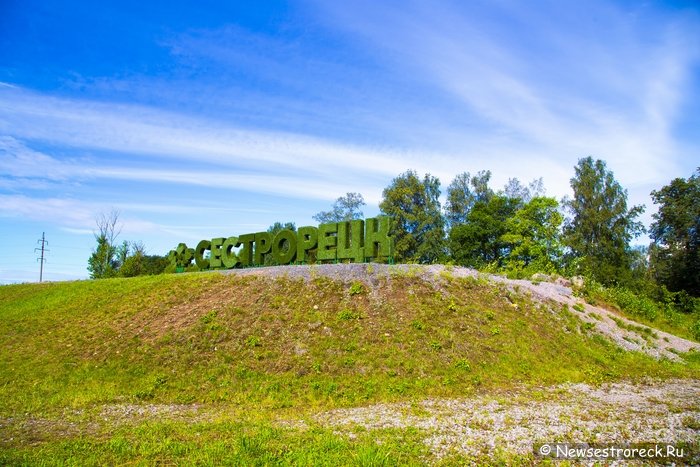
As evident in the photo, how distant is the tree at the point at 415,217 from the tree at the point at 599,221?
1745 cm

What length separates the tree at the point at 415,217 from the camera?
59031 millimetres

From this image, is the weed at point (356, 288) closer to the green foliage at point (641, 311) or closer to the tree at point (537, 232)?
the green foliage at point (641, 311)

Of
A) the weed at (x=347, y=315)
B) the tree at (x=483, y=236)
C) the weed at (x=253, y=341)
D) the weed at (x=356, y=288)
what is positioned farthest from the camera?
the tree at (x=483, y=236)

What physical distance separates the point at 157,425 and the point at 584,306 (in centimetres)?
2365

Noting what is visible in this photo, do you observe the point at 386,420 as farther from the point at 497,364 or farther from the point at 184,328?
the point at 184,328

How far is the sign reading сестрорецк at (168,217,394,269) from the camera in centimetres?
2381

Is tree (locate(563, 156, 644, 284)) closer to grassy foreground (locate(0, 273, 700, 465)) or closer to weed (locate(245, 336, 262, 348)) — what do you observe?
grassy foreground (locate(0, 273, 700, 465))

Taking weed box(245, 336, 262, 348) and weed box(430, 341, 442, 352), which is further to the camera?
weed box(245, 336, 262, 348)

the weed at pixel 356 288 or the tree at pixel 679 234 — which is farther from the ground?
the tree at pixel 679 234

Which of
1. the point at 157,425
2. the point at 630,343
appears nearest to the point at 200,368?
the point at 157,425

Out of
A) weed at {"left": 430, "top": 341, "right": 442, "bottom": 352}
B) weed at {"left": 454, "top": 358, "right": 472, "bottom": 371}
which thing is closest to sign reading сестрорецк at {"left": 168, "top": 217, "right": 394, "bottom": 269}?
weed at {"left": 430, "top": 341, "right": 442, "bottom": 352}

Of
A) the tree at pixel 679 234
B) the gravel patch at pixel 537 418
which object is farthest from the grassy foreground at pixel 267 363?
the tree at pixel 679 234

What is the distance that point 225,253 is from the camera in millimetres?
32812

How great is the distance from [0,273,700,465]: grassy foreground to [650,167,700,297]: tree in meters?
32.4
